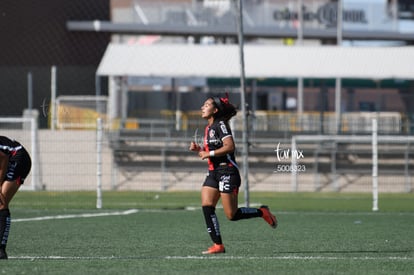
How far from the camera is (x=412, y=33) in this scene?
161ft

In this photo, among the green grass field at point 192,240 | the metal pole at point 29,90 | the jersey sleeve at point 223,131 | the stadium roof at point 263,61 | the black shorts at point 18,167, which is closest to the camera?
the green grass field at point 192,240

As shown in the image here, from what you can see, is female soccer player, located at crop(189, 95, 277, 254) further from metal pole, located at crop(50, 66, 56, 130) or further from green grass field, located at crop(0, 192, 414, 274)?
metal pole, located at crop(50, 66, 56, 130)

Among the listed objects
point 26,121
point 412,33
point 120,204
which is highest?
point 412,33

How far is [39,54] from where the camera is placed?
33.4 m

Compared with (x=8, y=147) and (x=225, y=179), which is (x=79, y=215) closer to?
(x=225, y=179)

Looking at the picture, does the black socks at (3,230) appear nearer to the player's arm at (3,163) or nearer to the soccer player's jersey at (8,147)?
the player's arm at (3,163)

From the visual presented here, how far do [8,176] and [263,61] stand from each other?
27688 mm

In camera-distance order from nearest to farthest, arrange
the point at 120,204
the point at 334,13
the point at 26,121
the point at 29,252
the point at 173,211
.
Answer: the point at 29,252 < the point at 173,211 < the point at 120,204 < the point at 26,121 < the point at 334,13

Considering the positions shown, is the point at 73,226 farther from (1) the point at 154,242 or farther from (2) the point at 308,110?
Answer: (2) the point at 308,110

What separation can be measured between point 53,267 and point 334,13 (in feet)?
127

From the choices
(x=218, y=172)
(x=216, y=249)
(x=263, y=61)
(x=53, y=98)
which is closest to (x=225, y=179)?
(x=218, y=172)

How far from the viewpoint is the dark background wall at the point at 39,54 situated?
104ft

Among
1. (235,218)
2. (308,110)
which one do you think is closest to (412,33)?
(308,110)

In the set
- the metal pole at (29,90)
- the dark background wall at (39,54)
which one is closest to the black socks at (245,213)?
the dark background wall at (39,54)
